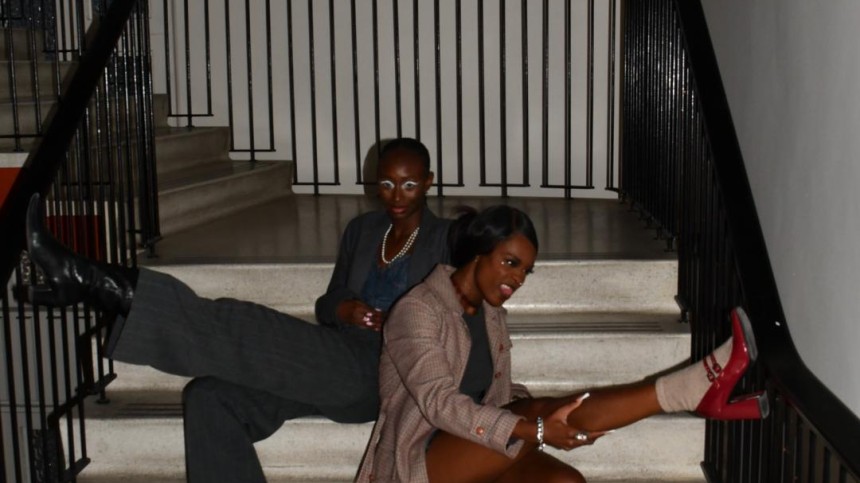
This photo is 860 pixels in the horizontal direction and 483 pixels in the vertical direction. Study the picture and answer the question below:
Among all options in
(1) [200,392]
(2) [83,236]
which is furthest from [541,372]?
(2) [83,236]

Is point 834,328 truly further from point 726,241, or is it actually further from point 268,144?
point 268,144

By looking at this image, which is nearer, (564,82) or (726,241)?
(726,241)

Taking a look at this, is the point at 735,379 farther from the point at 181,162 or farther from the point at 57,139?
the point at 181,162

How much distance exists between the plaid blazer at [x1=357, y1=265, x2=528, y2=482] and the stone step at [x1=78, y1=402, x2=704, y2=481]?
A: 433 millimetres

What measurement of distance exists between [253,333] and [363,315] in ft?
1.04

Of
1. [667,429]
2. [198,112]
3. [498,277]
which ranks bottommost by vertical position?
[667,429]

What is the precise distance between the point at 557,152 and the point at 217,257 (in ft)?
7.31

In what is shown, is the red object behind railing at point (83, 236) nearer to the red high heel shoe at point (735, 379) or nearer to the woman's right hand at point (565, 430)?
the woman's right hand at point (565, 430)

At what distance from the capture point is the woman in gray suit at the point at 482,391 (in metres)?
2.08

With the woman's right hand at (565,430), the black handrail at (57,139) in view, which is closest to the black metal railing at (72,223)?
the black handrail at (57,139)

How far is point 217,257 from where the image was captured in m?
3.69

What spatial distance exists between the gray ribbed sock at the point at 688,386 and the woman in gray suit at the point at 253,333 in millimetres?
875

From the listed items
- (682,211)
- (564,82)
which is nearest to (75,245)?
(682,211)

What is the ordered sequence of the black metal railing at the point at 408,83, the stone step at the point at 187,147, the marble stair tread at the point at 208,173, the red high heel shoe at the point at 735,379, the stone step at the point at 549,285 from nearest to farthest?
the red high heel shoe at the point at 735,379
the stone step at the point at 549,285
the marble stair tread at the point at 208,173
the stone step at the point at 187,147
the black metal railing at the point at 408,83
